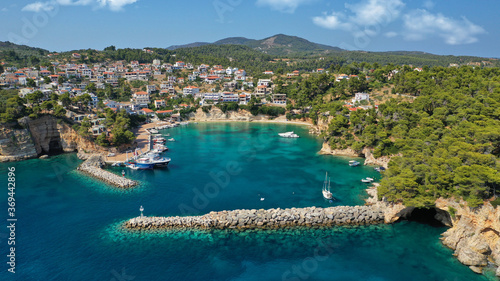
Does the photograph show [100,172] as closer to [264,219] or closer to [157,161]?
[157,161]

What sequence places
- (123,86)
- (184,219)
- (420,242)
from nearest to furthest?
(420,242)
(184,219)
(123,86)

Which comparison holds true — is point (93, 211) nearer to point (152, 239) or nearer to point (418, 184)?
point (152, 239)

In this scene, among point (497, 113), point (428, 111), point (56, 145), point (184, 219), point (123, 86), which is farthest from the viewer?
point (123, 86)

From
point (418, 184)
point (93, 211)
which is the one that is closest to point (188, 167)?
point (93, 211)

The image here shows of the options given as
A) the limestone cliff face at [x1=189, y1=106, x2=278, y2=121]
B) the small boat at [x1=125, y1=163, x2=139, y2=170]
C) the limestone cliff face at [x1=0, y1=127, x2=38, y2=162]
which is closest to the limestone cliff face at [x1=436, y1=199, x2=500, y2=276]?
the small boat at [x1=125, y1=163, x2=139, y2=170]

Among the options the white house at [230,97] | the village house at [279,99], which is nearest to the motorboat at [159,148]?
the white house at [230,97]

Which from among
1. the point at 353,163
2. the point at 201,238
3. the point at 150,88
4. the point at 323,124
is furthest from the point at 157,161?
the point at 150,88
